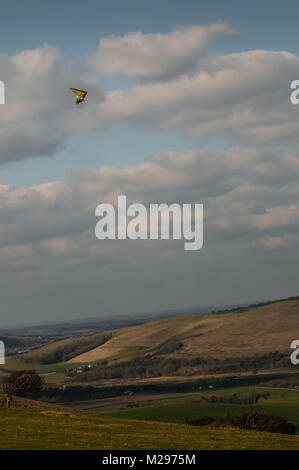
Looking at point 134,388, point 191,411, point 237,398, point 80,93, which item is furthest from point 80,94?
point 134,388

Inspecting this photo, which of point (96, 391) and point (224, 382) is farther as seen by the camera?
point (224, 382)

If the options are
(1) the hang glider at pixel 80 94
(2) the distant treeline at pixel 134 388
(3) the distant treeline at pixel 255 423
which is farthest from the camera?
(2) the distant treeline at pixel 134 388

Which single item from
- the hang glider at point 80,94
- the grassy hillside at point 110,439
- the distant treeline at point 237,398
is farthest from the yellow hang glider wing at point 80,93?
the distant treeline at point 237,398

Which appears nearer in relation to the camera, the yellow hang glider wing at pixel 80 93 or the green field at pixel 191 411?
the yellow hang glider wing at pixel 80 93

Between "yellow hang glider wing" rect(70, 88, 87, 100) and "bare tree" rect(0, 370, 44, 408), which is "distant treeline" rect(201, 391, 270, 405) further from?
"yellow hang glider wing" rect(70, 88, 87, 100)

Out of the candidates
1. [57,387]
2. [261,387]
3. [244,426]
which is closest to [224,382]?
Answer: [261,387]

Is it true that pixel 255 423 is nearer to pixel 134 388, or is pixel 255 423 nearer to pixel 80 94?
pixel 80 94

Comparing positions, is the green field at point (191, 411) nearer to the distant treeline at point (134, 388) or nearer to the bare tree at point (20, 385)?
the bare tree at point (20, 385)

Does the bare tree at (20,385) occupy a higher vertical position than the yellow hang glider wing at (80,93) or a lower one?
lower

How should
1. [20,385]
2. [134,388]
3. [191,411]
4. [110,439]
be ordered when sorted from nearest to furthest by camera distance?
[110,439] → [20,385] → [191,411] → [134,388]
